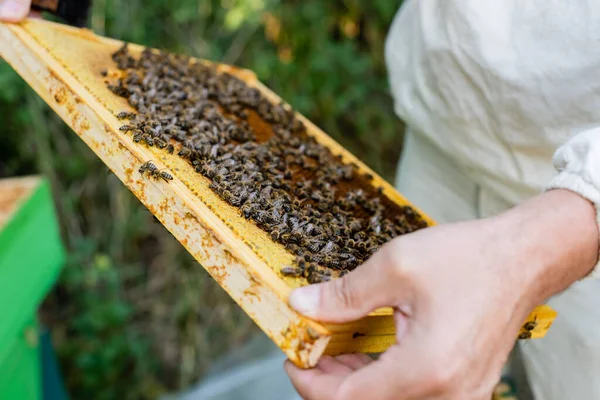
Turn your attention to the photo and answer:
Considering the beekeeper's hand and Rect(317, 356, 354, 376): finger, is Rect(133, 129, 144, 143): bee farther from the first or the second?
Rect(317, 356, 354, 376): finger

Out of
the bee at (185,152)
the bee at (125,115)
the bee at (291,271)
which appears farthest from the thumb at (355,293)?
the bee at (125,115)

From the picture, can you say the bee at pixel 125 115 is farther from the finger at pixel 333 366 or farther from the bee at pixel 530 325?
the bee at pixel 530 325

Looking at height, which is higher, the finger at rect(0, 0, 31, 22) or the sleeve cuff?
the sleeve cuff

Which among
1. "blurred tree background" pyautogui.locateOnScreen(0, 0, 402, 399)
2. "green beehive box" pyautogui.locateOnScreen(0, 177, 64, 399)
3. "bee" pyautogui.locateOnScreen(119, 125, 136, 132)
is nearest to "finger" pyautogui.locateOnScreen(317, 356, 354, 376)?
"bee" pyautogui.locateOnScreen(119, 125, 136, 132)

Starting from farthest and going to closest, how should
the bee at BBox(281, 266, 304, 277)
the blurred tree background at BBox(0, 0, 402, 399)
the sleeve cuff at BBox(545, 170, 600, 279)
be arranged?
the blurred tree background at BBox(0, 0, 402, 399), the bee at BBox(281, 266, 304, 277), the sleeve cuff at BBox(545, 170, 600, 279)

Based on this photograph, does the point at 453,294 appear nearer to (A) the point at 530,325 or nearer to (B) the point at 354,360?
(B) the point at 354,360

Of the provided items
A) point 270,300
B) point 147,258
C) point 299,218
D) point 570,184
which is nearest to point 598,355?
point 570,184

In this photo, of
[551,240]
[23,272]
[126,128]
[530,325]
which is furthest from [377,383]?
[23,272]
